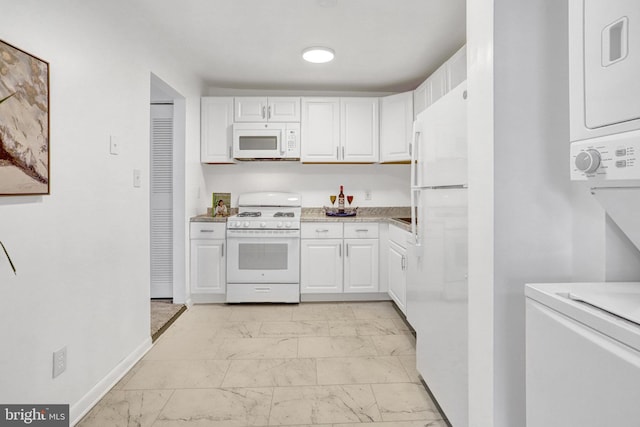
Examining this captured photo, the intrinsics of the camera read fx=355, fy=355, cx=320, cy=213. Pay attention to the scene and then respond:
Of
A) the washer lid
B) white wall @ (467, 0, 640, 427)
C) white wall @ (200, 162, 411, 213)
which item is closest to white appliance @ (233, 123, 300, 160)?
white wall @ (200, 162, 411, 213)

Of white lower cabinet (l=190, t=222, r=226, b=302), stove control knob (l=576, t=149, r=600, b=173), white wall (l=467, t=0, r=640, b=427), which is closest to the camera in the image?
stove control knob (l=576, t=149, r=600, b=173)

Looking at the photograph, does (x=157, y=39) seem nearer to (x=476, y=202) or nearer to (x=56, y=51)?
(x=56, y=51)

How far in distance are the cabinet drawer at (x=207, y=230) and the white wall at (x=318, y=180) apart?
2.18 feet

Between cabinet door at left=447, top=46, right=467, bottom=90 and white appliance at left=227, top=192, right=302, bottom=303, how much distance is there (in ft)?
6.36

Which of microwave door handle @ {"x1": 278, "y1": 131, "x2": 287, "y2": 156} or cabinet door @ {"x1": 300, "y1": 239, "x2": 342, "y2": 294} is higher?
microwave door handle @ {"x1": 278, "y1": 131, "x2": 287, "y2": 156}

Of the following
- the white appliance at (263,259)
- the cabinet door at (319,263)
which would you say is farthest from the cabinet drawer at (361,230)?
the white appliance at (263,259)

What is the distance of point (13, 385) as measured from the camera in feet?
4.73

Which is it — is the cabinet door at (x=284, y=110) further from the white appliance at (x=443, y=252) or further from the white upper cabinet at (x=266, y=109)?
the white appliance at (x=443, y=252)

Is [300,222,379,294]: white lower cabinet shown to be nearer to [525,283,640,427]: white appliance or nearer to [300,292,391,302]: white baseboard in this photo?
[300,292,391,302]: white baseboard

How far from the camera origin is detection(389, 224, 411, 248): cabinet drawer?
10.3ft

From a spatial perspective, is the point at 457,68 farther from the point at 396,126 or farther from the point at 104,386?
the point at 104,386

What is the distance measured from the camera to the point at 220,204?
13.0 feet

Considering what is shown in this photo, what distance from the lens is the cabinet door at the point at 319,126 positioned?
3.99 m

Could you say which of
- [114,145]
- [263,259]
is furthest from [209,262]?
[114,145]
